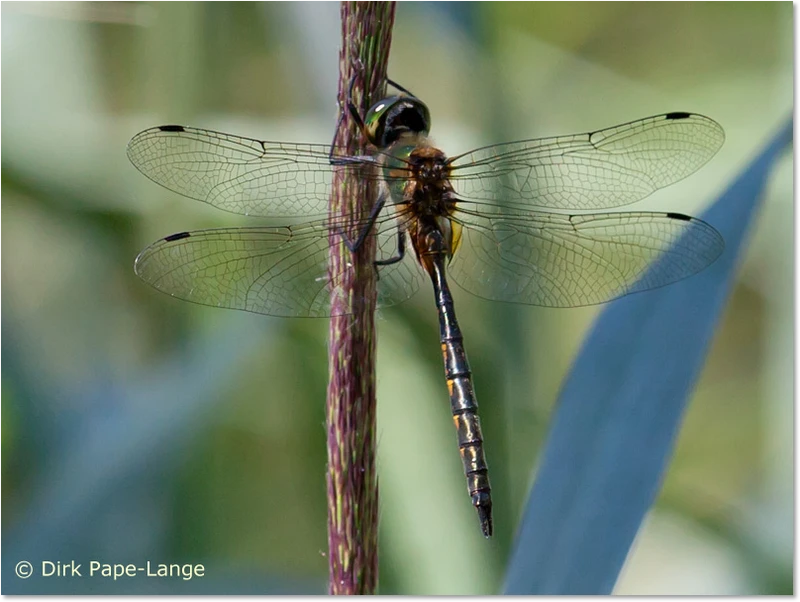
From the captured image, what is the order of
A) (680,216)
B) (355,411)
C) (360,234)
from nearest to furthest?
(355,411)
(360,234)
(680,216)

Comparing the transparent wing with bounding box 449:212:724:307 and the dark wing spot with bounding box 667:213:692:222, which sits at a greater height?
the dark wing spot with bounding box 667:213:692:222

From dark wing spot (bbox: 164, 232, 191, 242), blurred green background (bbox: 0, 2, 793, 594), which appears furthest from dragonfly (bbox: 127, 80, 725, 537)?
blurred green background (bbox: 0, 2, 793, 594)

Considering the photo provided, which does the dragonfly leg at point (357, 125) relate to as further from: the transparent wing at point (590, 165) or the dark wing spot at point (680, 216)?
the dark wing spot at point (680, 216)

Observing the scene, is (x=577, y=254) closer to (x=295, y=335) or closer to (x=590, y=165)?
(x=590, y=165)

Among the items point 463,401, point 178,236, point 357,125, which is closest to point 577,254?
point 463,401

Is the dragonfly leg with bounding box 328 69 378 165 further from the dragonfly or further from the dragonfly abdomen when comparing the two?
the dragonfly abdomen

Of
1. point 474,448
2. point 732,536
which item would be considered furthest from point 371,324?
point 732,536

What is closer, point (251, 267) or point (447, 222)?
point (251, 267)
